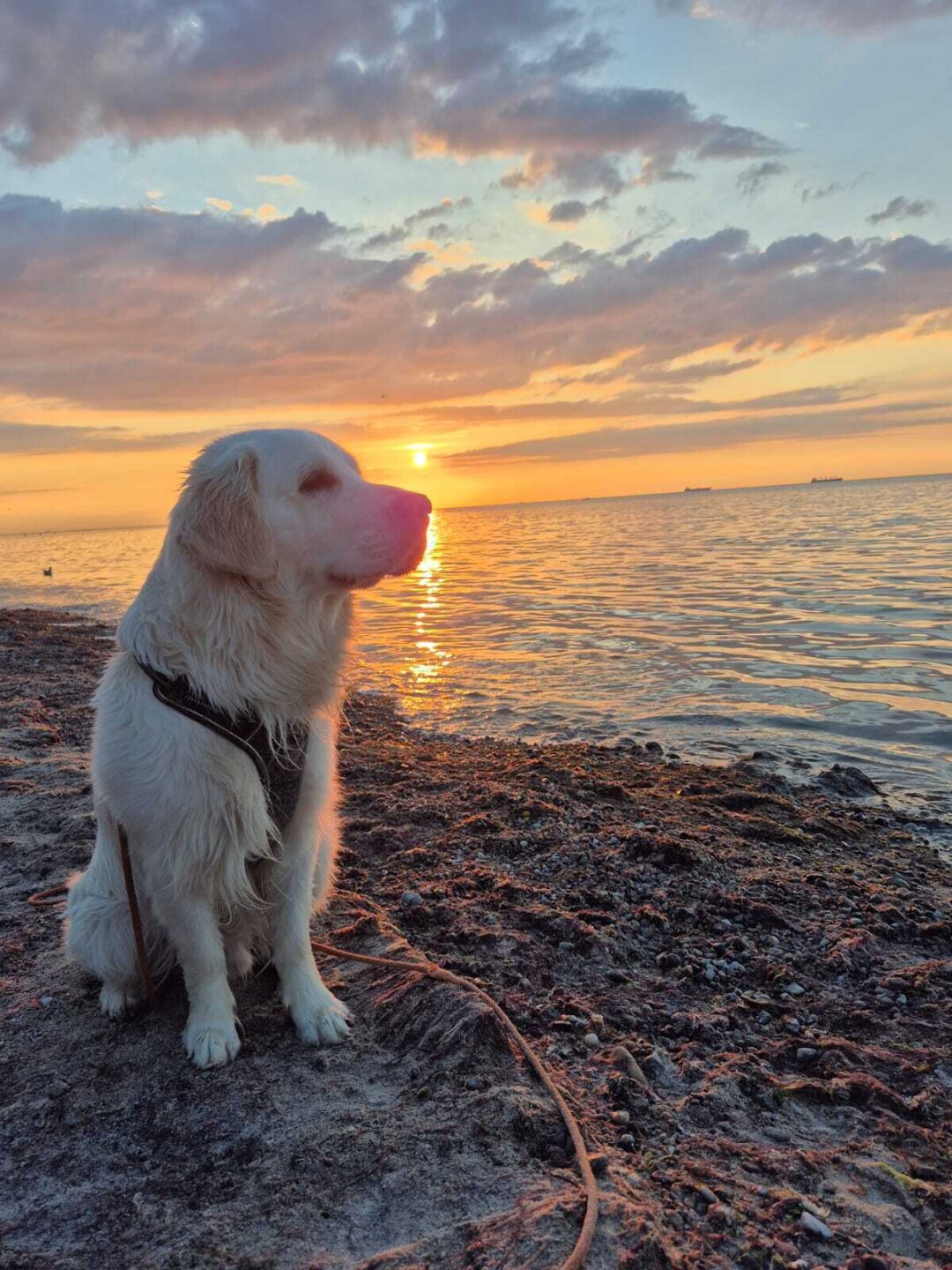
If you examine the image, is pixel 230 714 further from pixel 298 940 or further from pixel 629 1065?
pixel 629 1065

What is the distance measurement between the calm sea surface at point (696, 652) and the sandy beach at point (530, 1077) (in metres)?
2.95

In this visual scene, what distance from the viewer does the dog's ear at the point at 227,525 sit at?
2.78 m

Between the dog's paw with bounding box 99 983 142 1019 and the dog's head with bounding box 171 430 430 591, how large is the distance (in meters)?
1.78

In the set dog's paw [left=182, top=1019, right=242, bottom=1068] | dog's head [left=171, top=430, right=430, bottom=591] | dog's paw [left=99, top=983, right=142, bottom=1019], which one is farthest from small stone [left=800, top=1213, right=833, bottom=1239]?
dog's paw [left=99, top=983, right=142, bottom=1019]

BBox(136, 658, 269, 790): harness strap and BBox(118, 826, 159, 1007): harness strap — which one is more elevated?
BBox(136, 658, 269, 790): harness strap

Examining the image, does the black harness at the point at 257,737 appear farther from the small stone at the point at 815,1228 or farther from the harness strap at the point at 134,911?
the small stone at the point at 815,1228

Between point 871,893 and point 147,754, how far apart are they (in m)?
3.91

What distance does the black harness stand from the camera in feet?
9.02

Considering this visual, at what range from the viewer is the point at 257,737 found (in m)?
2.87

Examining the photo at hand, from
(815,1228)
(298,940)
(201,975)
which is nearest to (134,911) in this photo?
(201,975)

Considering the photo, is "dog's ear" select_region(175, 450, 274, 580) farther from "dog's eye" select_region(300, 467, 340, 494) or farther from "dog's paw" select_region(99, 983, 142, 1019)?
"dog's paw" select_region(99, 983, 142, 1019)

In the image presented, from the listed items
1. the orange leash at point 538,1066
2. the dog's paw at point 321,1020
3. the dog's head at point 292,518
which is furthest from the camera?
the dog's paw at point 321,1020

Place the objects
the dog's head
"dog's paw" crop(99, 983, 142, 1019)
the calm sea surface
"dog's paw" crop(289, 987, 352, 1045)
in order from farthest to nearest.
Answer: the calm sea surface
"dog's paw" crop(99, 983, 142, 1019)
"dog's paw" crop(289, 987, 352, 1045)
the dog's head

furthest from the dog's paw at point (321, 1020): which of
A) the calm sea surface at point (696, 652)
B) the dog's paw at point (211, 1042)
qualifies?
the calm sea surface at point (696, 652)
